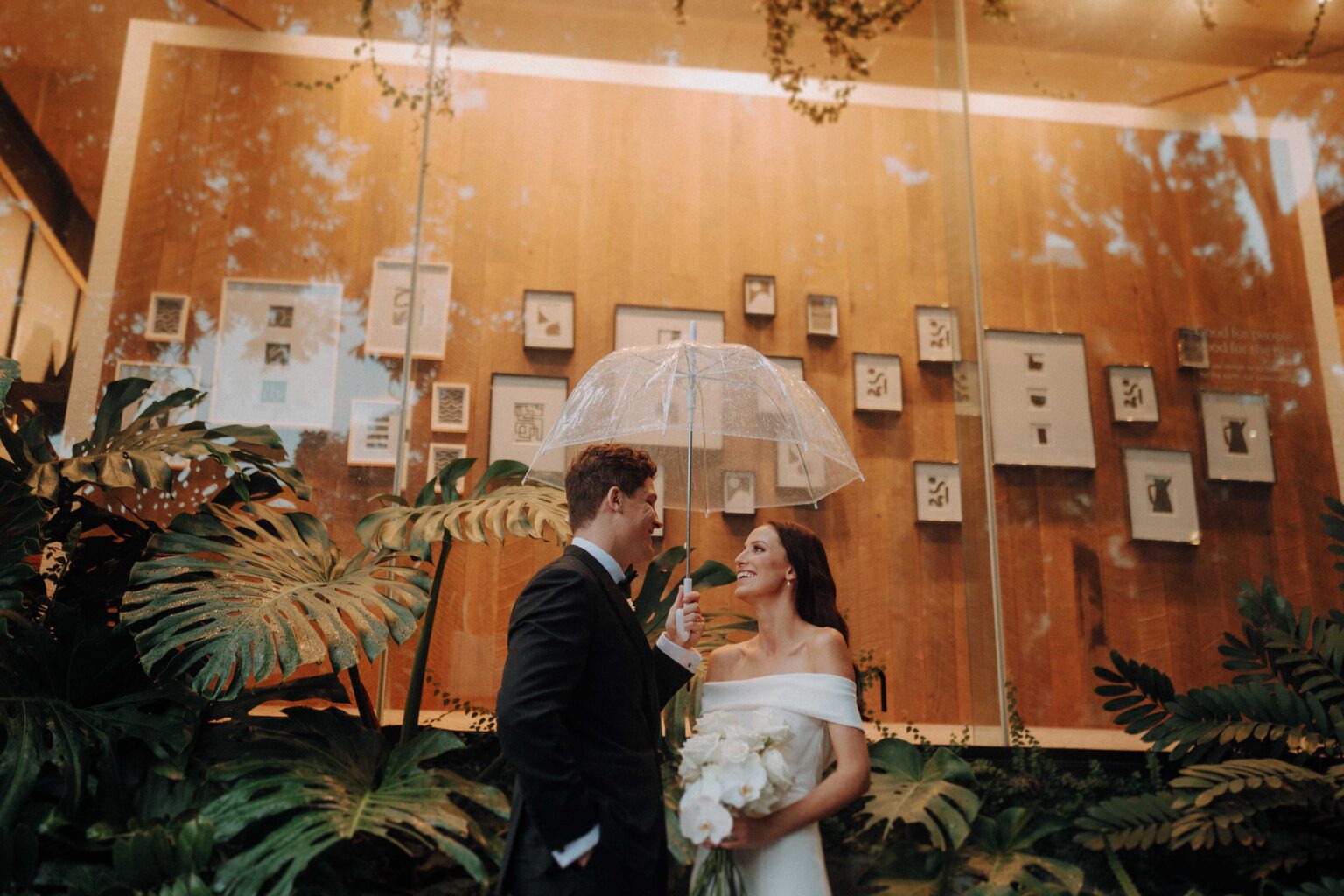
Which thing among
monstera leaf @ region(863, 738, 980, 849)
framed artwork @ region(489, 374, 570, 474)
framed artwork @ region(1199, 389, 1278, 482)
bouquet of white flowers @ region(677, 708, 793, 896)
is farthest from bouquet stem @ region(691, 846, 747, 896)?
framed artwork @ region(1199, 389, 1278, 482)

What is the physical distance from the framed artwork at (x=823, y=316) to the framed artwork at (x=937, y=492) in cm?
71

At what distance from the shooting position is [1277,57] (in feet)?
16.5

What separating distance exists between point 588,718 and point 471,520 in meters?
1.18

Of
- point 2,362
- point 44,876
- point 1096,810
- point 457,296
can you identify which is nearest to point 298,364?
point 457,296

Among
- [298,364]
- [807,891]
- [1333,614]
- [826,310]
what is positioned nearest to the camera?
[807,891]

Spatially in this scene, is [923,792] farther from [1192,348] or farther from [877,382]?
[1192,348]

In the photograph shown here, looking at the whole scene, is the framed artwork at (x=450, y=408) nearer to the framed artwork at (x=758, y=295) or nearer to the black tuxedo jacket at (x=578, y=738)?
the framed artwork at (x=758, y=295)

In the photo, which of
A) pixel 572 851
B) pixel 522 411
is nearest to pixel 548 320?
pixel 522 411

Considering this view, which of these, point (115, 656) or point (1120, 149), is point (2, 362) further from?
point (1120, 149)

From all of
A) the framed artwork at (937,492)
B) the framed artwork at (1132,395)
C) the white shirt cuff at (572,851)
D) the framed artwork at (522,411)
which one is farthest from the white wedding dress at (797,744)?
the framed artwork at (1132,395)

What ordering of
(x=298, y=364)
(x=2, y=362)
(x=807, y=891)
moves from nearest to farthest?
(x=807, y=891), (x=2, y=362), (x=298, y=364)

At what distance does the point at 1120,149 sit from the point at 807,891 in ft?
12.6

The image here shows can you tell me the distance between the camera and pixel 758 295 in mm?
4723

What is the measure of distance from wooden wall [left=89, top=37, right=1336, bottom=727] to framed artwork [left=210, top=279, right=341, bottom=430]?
2.7 inches
